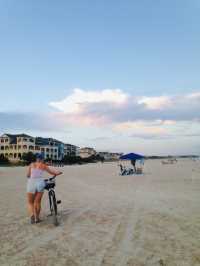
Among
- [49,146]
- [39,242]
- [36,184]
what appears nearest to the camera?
[39,242]

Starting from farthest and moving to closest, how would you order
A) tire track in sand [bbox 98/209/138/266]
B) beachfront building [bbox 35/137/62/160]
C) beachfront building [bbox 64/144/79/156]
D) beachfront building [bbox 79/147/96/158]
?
1. beachfront building [bbox 79/147/96/158]
2. beachfront building [bbox 64/144/79/156]
3. beachfront building [bbox 35/137/62/160]
4. tire track in sand [bbox 98/209/138/266]

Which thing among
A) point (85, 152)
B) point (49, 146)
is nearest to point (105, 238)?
point (49, 146)

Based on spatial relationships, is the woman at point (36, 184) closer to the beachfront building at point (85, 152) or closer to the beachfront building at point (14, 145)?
the beachfront building at point (14, 145)

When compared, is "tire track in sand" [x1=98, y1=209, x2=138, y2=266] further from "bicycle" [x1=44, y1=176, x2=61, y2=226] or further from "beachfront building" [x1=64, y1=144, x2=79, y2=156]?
"beachfront building" [x1=64, y1=144, x2=79, y2=156]

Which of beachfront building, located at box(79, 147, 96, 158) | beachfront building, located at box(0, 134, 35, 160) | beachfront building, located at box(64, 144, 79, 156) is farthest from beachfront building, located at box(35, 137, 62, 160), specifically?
beachfront building, located at box(79, 147, 96, 158)

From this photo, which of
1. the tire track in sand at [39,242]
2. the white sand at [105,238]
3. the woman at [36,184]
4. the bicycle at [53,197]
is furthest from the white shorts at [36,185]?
the tire track in sand at [39,242]

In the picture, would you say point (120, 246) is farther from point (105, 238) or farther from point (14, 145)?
point (14, 145)

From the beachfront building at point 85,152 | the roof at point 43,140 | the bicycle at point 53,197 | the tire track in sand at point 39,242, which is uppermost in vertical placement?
the roof at point 43,140

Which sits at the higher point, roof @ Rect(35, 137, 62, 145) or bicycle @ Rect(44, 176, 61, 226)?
roof @ Rect(35, 137, 62, 145)

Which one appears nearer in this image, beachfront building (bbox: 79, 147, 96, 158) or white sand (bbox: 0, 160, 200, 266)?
white sand (bbox: 0, 160, 200, 266)

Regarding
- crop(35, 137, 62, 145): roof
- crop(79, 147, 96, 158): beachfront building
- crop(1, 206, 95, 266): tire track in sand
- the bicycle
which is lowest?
crop(1, 206, 95, 266): tire track in sand

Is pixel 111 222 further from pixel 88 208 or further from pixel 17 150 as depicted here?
pixel 17 150

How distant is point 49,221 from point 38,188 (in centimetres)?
98

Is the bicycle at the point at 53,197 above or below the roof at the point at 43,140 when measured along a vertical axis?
below
